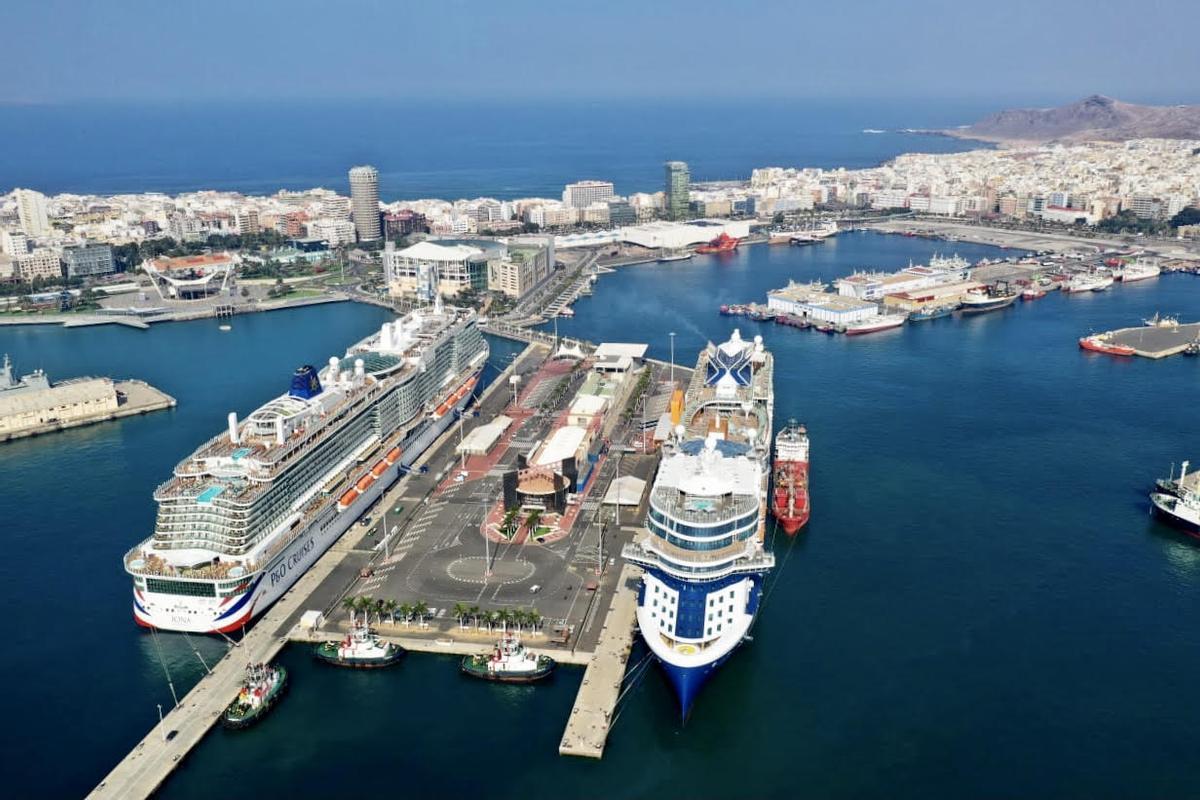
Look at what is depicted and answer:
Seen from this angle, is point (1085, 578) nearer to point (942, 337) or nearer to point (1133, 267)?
point (942, 337)

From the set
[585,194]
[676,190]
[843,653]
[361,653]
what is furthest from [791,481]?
[585,194]

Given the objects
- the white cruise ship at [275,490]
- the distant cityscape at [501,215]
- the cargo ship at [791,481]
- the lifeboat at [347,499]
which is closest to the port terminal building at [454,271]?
the distant cityscape at [501,215]

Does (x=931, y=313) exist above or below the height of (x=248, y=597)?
above

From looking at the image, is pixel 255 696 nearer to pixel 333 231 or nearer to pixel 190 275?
pixel 190 275

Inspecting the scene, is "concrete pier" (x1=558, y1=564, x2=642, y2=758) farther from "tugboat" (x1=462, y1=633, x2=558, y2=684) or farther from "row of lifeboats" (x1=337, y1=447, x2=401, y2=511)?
"row of lifeboats" (x1=337, y1=447, x2=401, y2=511)

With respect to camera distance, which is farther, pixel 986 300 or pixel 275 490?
pixel 986 300

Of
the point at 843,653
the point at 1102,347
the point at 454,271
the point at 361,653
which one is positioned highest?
the point at 454,271
